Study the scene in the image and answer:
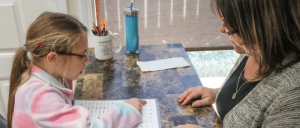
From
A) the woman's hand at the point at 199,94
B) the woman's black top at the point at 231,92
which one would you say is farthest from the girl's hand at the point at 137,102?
the woman's black top at the point at 231,92

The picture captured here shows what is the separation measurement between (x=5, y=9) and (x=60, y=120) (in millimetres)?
1156

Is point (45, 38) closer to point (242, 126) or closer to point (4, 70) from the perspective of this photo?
point (242, 126)

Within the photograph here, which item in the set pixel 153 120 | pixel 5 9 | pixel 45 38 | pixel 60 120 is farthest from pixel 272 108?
pixel 5 9

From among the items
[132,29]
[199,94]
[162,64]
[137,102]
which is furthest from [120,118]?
[132,29]

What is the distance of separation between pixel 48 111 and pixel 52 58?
0.17 meters

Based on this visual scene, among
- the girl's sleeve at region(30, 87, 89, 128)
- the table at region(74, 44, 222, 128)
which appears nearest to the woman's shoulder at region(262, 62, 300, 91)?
the table at region(74, 44, 222, 128)

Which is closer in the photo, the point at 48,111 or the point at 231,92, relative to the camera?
the point at 48,111

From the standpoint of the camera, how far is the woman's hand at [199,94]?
0.92 meters

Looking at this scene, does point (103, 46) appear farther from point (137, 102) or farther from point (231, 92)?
point (231, 92)

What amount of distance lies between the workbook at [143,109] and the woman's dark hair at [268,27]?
0.39 metres

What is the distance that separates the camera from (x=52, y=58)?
0.78 m

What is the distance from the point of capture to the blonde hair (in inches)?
29.9

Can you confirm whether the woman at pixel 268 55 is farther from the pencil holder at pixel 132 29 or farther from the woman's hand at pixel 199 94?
the pencil holder at pixel 132 29

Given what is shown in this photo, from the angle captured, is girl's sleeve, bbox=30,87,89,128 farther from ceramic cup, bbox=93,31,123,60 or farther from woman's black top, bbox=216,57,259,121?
ceramic cup, bbox=93,31,123,60
